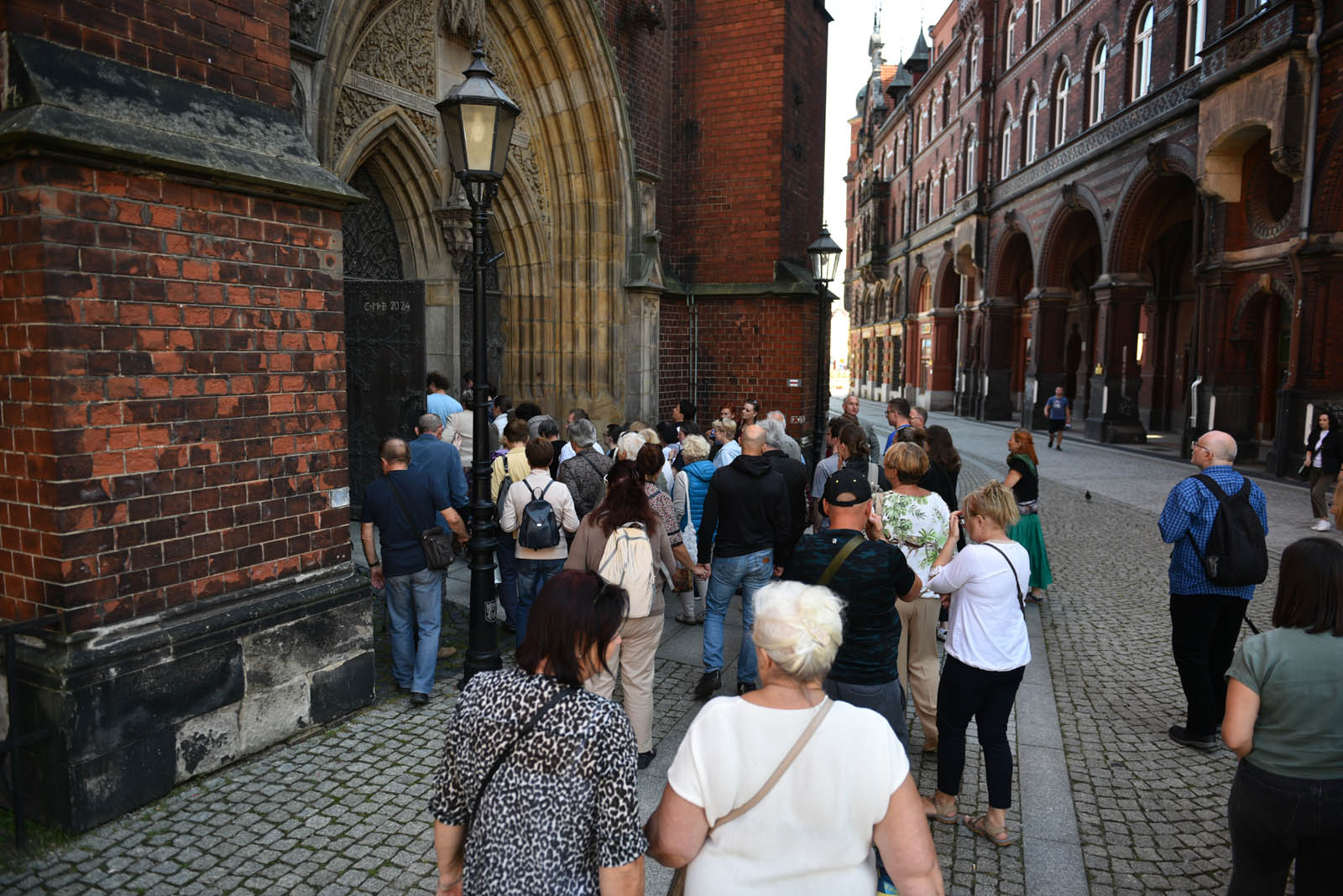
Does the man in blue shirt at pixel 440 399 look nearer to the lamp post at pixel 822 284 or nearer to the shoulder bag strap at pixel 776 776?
the lamp post at pixel 822 284

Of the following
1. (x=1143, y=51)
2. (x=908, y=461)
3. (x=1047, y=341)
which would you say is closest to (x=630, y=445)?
(x=908, y=461)

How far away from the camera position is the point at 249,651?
14.1 ft

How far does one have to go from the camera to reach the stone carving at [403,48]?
8180mm

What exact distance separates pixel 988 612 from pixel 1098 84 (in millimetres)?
25982

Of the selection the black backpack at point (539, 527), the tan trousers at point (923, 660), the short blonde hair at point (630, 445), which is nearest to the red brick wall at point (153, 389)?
the black backpack at point (539, 527)

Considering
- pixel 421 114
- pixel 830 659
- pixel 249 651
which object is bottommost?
pixel 249 651

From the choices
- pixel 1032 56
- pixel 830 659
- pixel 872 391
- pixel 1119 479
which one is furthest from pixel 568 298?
pixel 872 391

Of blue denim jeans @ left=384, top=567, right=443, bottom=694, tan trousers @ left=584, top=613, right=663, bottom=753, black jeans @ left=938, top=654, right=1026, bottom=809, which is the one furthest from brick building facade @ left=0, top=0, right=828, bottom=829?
black jeans @ left=938, top=654, right=1026, bottom=809

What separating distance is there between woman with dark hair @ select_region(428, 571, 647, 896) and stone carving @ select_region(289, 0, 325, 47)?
6110 millimetres

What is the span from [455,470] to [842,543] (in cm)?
311

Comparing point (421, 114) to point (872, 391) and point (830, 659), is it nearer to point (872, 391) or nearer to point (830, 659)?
point (830, 659)

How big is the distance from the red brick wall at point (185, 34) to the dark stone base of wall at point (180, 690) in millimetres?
2541

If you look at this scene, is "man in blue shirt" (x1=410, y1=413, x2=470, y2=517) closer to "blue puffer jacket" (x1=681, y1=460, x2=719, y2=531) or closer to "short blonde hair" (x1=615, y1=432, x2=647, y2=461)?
"short blonde hair" (x1=615, y1=432, x2=647, y2=461)

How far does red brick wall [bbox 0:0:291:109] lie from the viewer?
3600 millimetres
